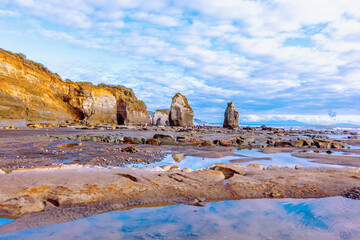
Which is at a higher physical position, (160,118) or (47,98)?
(47,98)

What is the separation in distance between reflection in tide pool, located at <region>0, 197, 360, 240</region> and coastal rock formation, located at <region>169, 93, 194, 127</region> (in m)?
52.4

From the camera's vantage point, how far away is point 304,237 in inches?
105

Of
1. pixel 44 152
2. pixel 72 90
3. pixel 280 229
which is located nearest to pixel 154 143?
pixel 44 152

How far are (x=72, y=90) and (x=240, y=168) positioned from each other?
46828mm

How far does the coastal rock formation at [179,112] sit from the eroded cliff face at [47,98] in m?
13.4

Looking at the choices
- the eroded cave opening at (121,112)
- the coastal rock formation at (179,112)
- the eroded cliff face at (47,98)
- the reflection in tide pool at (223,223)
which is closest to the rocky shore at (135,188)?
the reflection in tide pool at (223,223)

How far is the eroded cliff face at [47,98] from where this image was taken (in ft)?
93.3

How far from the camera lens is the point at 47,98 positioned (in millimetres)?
36125

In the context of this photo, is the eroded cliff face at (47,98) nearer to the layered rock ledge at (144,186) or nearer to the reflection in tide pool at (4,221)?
the layered rock ledge at (144,186)

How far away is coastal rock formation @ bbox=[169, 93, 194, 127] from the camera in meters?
56.2

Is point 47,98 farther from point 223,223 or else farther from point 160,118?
point 160,118

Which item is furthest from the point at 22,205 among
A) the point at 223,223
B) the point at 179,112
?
the point at 179,112

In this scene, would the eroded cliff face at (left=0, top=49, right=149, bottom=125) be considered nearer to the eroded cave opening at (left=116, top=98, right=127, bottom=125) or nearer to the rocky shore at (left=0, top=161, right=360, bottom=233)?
the eroded cave opening at (left=116, top=98, right=127, bottom=125)

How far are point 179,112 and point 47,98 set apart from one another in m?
29.8
